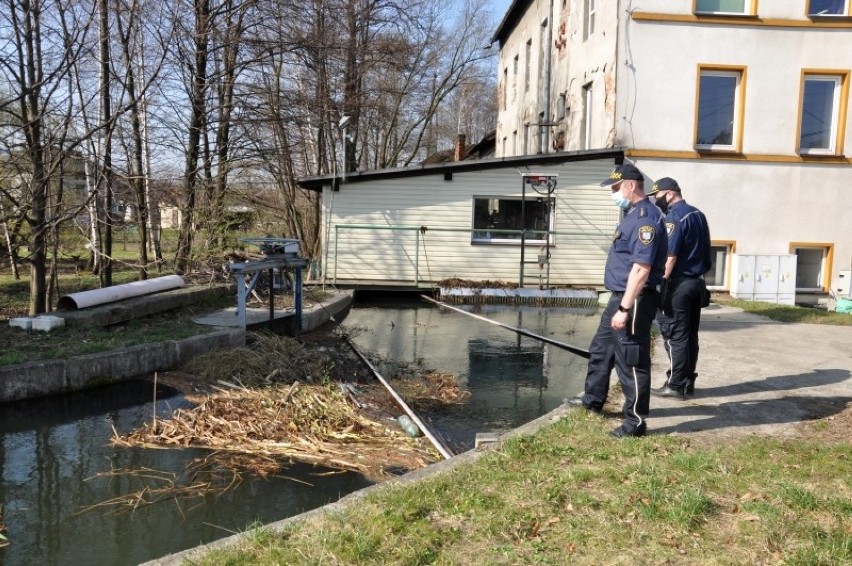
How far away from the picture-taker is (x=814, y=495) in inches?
137

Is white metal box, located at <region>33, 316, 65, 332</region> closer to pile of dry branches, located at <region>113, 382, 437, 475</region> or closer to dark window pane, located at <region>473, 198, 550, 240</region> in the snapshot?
pile of dry branches, located at <region>113, 382, 437, 475</region>

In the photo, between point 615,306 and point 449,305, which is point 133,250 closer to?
Result: point 449,305

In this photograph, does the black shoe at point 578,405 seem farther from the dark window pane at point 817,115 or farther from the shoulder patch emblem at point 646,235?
the dark window pane at point 817,115

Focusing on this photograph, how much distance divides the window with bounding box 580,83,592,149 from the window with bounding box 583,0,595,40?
133 cm

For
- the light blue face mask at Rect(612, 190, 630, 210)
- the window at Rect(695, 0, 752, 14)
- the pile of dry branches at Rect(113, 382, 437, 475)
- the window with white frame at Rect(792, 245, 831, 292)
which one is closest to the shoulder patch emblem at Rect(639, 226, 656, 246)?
the light blue face mask at Rect(612, 190, 630, 210)

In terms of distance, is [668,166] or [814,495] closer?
[814,495]

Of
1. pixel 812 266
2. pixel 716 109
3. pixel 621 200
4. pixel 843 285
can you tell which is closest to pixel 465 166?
pixel 716 109

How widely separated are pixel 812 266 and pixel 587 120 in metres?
6.31

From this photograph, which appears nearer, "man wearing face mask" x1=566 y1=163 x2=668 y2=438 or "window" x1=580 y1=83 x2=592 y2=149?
"man wearing face mask" x1=566 y1=163 x2=668 y2=438

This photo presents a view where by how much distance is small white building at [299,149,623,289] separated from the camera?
15.8 meters

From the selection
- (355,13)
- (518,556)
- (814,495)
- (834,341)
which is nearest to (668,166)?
(834,341)

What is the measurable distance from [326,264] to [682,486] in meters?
12.8

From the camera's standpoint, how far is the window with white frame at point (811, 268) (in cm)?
1532

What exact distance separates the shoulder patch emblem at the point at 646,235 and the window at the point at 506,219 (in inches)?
459
